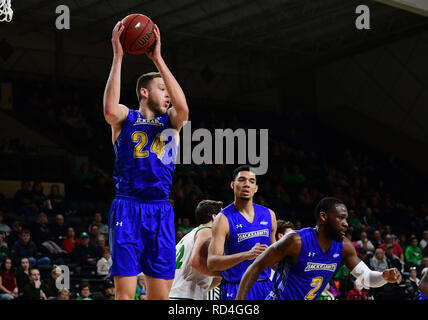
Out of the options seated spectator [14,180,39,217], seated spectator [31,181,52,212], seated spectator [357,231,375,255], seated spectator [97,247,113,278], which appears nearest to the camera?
seated spectator [97,247,113,278]

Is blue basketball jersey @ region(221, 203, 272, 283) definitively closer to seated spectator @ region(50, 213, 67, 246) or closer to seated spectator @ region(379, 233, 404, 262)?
seated spectator @ region(50, 213, 67, 246)

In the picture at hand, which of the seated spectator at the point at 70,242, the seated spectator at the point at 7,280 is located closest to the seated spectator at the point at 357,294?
the seated spectator at the point at 70,242

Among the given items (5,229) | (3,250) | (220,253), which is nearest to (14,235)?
(5,229)

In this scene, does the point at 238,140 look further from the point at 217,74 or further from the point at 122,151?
the point at 122,151

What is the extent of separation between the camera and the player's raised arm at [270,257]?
419 cm

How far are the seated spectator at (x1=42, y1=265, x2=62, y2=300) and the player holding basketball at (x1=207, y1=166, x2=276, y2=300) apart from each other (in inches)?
179

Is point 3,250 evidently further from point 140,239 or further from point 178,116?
point 178,116

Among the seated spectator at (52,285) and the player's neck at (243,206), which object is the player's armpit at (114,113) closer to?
the player's neck at (243,206)

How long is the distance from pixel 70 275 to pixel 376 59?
45.7 ft

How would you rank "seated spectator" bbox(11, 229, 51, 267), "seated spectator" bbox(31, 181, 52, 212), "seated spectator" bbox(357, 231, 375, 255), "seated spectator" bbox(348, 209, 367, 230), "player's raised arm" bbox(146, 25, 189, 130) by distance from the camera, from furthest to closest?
"seated spectator" bbox(348, 209, 367, 230)
"seated spectator" bbox(357, 231, 375, 255)
"seated spectator" bbox(31, 181, 52, 212)
"seated spectator" bbox(11, 229, 51, 267)
"player's raised arm" bbox(146, 25, 189, 130)

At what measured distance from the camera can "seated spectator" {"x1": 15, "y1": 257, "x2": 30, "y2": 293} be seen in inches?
357

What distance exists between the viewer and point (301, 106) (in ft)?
74.5

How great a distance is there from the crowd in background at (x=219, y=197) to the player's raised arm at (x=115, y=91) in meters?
5.56

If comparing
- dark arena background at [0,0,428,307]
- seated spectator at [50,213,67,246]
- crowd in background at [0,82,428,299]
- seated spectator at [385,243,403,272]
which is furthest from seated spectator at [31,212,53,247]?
seated spectator at [385,243,403,272]
